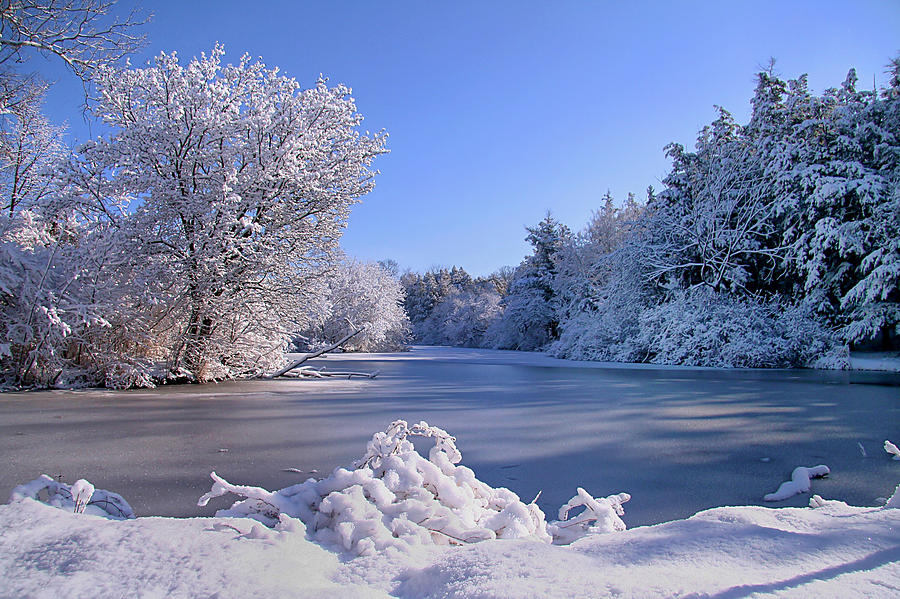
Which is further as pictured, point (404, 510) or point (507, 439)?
point (507, 439)

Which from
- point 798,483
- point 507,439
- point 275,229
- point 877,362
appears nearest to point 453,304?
point 877,362

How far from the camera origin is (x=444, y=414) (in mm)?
5438

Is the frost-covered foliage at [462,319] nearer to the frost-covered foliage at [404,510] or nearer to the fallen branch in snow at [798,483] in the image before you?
the fallen branch in snow at [798,483]

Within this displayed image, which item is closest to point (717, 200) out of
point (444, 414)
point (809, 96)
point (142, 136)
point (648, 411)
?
point (809, 96)

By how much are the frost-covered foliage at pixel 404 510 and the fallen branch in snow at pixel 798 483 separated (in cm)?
109

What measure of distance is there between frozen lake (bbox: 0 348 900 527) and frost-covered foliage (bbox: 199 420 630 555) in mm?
420

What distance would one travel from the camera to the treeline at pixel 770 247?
1346 centimetres

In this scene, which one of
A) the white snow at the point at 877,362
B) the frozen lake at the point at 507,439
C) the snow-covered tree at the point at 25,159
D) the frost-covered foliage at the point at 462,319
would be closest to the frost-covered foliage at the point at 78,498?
the frozen lake at the point at 507,439

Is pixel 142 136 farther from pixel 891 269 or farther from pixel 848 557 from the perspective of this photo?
pixel 891 269

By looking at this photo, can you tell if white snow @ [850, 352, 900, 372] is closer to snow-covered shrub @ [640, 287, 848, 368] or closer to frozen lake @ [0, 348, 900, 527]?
snow-covered shrub @ [640, 287, 848, 368]

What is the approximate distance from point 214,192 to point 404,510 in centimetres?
798

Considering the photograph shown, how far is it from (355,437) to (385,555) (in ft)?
8.78

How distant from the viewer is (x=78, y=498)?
1.75m

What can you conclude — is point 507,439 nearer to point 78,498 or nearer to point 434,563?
point 434,563
